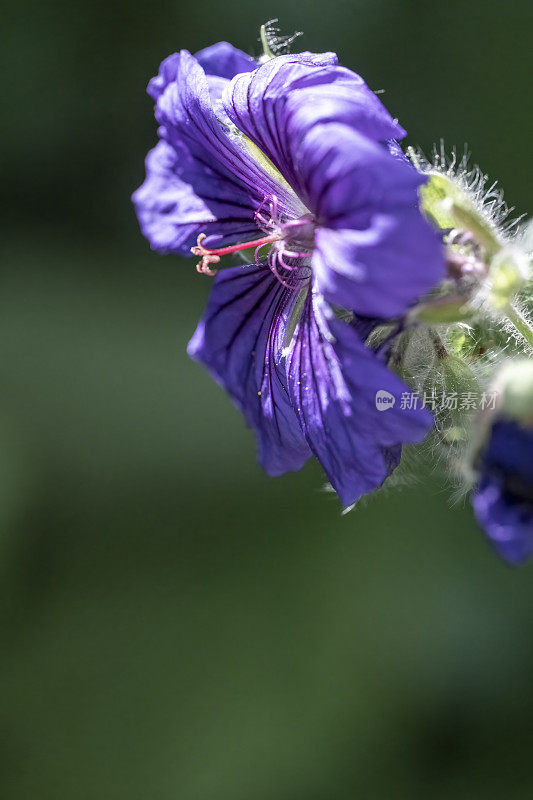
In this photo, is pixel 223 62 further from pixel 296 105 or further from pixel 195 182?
pixel 296 105

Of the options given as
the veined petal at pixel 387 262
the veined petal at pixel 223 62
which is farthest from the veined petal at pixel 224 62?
the veined petal at pixel 387 262

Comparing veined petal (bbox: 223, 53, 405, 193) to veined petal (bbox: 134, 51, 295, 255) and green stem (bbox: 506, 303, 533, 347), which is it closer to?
veined petal (bbox: 134, 51, 295, 255)

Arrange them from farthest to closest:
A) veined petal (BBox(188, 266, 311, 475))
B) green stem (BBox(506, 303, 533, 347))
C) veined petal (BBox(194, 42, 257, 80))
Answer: veined petal (BBox(194, 42, 257, 80))
veined petal (BBox(188, 266, 311, 475))
green stem (BBox(506, 303, 533, 347))

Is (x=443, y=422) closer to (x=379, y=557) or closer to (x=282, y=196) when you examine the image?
(x=282, y=196)

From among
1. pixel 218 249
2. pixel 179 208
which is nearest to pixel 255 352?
pixel 218 249

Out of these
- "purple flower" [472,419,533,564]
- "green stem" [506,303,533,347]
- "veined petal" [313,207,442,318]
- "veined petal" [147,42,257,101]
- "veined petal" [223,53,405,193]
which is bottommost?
"purple flower" [472,419,533,564]

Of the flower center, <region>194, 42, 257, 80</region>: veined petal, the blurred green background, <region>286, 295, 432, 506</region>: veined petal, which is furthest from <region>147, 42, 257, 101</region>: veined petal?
the blurred green background
